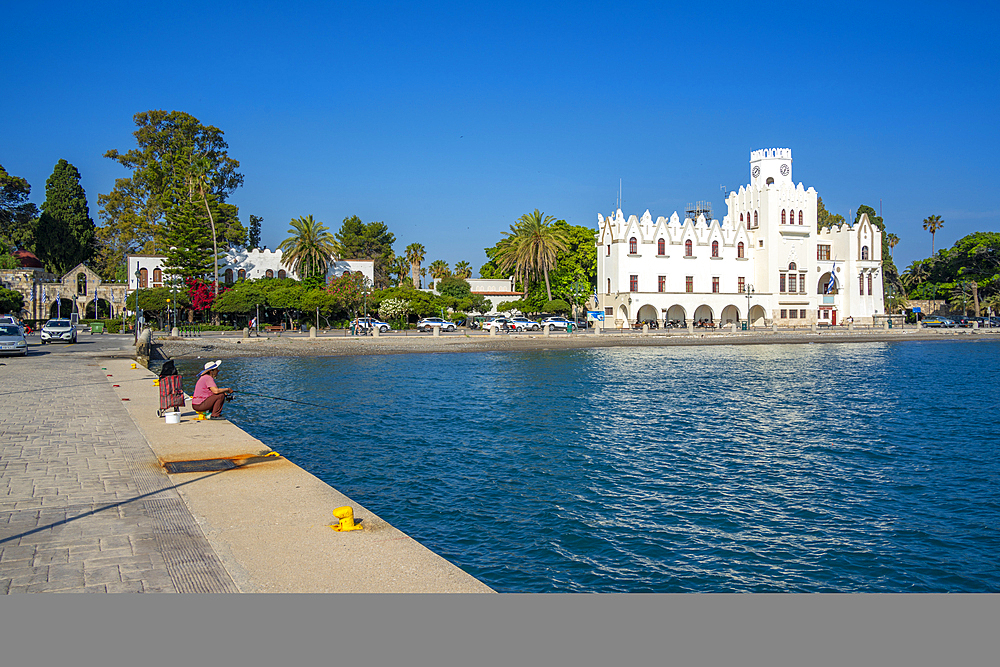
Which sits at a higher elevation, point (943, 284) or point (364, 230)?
point (364, 230)

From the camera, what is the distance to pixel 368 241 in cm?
11144

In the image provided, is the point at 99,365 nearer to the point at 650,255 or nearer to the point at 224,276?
the point at 224,276

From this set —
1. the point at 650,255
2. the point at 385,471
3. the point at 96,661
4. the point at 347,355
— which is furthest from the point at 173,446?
the point at 650,255

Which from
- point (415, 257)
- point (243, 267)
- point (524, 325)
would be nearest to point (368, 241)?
point (415, 257)

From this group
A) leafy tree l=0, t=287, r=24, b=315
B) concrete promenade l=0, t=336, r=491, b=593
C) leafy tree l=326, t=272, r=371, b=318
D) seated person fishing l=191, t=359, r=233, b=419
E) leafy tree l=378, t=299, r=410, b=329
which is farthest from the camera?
leafy tree l=378, t=299, r=410, b=329

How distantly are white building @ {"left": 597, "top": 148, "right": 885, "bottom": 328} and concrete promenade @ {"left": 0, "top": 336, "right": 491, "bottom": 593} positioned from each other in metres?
64.7

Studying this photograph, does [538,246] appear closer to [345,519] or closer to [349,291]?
[349,291]

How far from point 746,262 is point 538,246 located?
22335mm

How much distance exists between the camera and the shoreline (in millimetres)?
47812

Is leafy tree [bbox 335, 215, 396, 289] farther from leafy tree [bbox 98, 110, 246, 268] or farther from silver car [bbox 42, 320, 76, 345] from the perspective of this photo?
silver car [bbox 42, 320, 76, 345]

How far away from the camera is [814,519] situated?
11.2 m

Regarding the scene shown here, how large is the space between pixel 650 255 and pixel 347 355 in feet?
124

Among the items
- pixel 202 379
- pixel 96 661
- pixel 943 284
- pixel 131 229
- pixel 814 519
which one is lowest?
pixel 814 519

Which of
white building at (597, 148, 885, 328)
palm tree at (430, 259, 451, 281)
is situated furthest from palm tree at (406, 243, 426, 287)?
white building at (597, 148, 885, 328)
